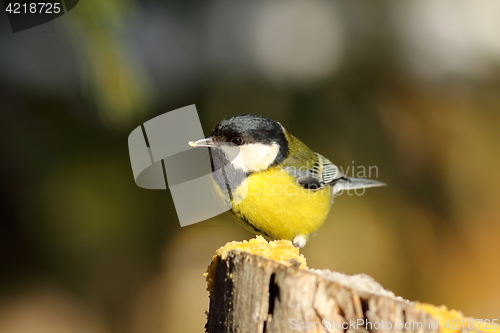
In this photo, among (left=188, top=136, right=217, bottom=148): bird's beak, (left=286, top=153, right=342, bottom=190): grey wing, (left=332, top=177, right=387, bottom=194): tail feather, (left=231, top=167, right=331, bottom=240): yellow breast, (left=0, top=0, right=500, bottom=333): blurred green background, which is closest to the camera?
(left=231, top=167, right=331, bottom=240): yellow breast

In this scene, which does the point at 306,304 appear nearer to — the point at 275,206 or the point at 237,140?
the point at 275,206

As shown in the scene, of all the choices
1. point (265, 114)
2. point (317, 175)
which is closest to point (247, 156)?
point (317, 175)

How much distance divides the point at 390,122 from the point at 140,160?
7.49 feet

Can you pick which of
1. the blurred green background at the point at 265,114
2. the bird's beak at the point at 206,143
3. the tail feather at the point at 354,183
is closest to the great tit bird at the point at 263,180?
the bird's beak at the point at 206,143

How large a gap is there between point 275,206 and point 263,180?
0.53 ft

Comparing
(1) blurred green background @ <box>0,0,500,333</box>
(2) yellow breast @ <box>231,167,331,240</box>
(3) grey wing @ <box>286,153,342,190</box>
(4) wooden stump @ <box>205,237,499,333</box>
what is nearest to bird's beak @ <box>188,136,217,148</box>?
(2) yellow breast @ <box>231,167,331,240</box>

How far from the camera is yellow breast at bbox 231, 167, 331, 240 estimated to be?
82.7 inches

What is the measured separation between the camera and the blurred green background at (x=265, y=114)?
10.7ft

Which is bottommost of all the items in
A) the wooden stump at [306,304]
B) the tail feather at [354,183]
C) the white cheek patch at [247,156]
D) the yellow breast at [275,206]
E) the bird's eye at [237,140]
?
the wooden stump at [306,304]

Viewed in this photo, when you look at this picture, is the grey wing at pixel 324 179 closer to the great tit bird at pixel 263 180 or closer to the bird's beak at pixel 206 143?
the great tit bird at pixel 263 180

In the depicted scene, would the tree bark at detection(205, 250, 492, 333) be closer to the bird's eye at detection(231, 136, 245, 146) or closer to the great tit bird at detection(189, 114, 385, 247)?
the great tit bird at detection(189, 114, 385, 247)

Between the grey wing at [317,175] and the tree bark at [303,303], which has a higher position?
the grey wing at [317,175]

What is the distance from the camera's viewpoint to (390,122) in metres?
3.78

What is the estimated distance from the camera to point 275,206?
2123mm
